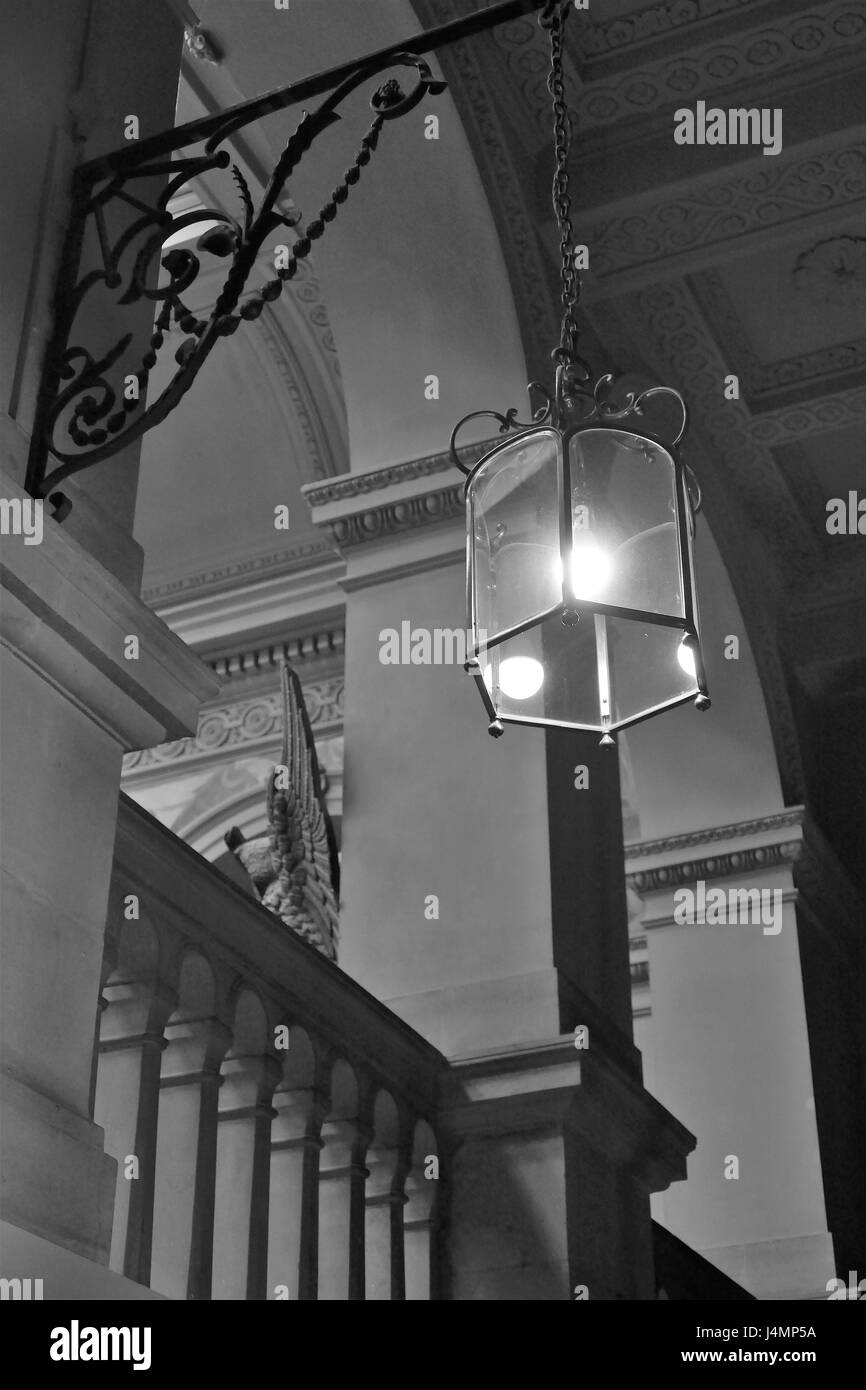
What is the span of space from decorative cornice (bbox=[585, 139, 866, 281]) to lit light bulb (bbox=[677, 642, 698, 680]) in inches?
178

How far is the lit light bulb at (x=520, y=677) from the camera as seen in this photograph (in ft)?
12.1

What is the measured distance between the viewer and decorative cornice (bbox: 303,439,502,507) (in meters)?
6.57

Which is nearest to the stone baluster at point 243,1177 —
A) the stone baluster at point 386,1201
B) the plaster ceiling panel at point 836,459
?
the stone baluster at point 386,1201

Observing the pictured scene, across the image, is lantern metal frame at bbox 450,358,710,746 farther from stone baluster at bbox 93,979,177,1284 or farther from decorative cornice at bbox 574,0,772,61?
decorative cornice at bbox 574,0,772,61

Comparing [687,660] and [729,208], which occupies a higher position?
[729,208]

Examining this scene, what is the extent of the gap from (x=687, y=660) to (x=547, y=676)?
1.28 feet

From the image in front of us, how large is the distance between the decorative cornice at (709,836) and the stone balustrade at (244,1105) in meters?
4.47

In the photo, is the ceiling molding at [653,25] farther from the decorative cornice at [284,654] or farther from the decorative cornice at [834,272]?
the decorative cornice at [284,654]

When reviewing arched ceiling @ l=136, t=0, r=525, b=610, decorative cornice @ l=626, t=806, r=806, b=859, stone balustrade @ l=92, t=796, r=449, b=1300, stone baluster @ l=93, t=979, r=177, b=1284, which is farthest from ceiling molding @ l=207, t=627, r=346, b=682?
stone baluster @ l=93, t=979, r=177, b=1284

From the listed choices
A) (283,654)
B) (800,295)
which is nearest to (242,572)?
(283,654)

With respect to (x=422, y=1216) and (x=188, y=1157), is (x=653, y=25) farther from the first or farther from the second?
(x=188, y=1157)

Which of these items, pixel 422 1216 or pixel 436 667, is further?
pixel 436 667

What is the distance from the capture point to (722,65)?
7148mm
